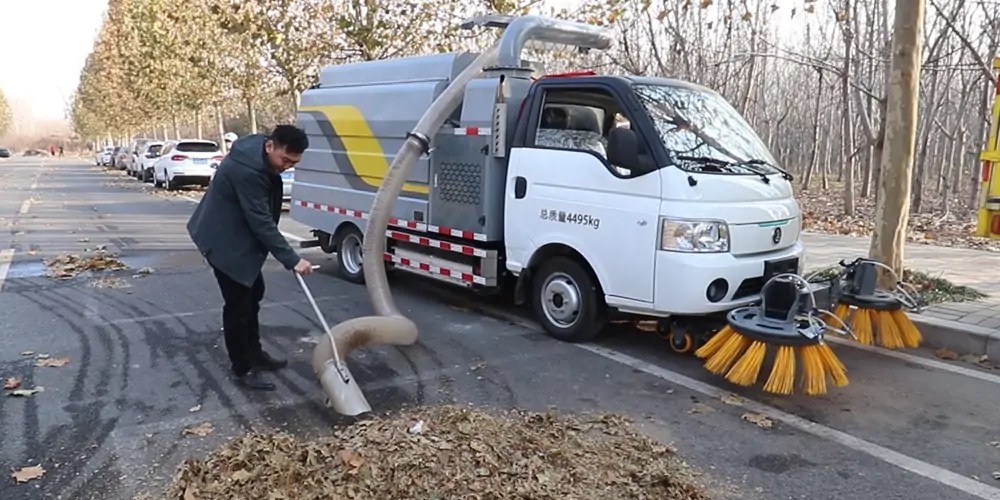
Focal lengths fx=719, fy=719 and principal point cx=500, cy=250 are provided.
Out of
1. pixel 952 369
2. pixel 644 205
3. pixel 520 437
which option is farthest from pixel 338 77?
pixel 952 369

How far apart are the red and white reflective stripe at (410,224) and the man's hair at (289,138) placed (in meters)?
2.19

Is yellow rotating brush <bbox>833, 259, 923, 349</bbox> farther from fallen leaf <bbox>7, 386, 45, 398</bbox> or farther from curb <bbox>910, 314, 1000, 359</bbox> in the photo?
fallen leaf <bbox>7, 386, 45, 398</bbox>

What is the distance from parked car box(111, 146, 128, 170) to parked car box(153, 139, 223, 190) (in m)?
16.2

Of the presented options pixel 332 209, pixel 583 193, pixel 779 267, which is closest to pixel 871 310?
pixel 779 267

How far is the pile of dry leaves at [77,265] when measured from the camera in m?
8.68

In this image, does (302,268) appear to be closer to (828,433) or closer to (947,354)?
(828,433)

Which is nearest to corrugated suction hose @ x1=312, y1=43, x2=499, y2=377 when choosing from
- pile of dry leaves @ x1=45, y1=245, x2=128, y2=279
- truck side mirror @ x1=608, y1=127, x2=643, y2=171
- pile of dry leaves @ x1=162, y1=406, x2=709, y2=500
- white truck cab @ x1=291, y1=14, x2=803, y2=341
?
white truck cab @ x1=291, y1=14, x2=803, y2=341

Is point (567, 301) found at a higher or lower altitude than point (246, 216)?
lower

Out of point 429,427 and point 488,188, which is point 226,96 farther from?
point 429,427

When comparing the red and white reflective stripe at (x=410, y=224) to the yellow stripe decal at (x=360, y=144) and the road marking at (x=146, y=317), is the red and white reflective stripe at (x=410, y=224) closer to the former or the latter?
the yellow stripe decal at (x=360, y=144)

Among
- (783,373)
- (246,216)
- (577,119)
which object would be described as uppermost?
(577,119)

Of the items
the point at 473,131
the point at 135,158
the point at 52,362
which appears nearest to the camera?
the point at 52,362

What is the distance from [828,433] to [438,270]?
3774 millimetres

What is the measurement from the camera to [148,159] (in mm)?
28484
